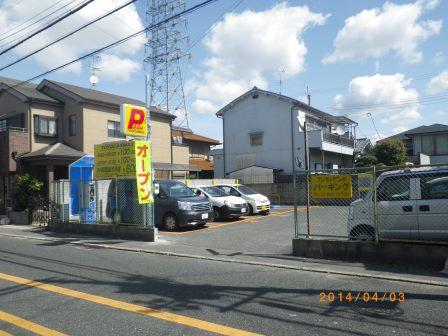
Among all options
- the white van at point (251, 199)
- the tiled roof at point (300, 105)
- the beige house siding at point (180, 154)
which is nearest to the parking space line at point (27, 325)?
the white van at point (251, 199)

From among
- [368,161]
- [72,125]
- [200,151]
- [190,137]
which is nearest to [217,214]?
[72,125]

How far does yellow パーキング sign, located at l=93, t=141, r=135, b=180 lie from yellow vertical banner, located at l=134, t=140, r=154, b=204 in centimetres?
17

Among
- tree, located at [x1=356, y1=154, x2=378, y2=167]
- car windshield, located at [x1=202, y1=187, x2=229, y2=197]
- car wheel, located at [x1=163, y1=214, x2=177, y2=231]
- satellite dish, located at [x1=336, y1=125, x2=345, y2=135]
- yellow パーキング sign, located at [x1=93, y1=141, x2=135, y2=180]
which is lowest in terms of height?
car wheel, located at [x1=163, y1=214, x2=177, y2=231]

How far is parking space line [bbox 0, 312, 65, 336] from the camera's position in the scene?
15.2 feet

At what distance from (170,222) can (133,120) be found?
367 cm

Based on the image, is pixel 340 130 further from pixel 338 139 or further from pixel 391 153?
pixel 391 153

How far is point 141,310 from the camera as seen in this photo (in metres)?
5.38

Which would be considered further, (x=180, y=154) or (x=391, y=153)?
(x=391, y=153)

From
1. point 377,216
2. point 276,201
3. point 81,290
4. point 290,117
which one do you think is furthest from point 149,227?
point 290,117

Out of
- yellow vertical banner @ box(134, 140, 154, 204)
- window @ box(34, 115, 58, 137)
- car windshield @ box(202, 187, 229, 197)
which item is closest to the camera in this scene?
yellow vertical banner @ box(134, 140, 154, 204)

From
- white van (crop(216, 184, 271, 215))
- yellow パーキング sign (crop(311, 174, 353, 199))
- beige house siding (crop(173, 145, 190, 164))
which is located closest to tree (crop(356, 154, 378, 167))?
beige house siding (crop(173, 145, 190, 164))

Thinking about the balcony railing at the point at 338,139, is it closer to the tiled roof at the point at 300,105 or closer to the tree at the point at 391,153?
the tiled roof at the point at 300,105

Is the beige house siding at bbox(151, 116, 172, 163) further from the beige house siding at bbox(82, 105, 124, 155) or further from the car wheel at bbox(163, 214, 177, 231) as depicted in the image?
the car wheel at bbox(163, 214, 177, 231)

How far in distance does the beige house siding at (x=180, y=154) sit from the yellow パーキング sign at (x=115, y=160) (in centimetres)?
1661
